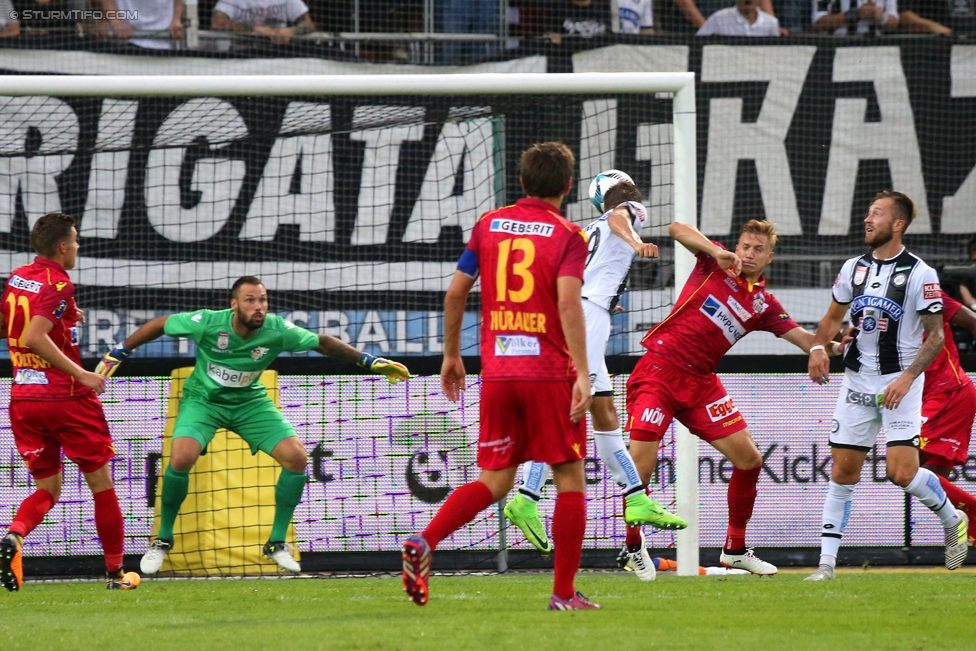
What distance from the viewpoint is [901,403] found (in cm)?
728

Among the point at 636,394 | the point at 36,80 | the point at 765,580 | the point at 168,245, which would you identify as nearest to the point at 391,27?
the point at 168,245

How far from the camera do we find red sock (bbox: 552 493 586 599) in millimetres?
5395

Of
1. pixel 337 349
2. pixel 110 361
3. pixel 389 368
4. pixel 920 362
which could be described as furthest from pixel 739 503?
pixel 110 361

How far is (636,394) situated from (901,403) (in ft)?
5.16

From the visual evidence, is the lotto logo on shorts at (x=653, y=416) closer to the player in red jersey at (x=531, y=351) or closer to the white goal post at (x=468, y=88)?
the white goal post at (x=468, y=88)

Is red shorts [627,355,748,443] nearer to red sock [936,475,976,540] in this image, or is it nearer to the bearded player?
the bearded player

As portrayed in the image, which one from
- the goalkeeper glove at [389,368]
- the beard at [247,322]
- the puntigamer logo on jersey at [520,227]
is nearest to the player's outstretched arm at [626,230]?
the puntigamer logo on jersey at [520,227]

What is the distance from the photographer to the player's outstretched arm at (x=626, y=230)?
6570 mm

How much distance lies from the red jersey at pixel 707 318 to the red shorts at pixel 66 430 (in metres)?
3.44

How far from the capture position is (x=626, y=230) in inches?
271

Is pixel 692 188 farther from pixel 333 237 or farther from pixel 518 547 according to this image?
pixel 333 237

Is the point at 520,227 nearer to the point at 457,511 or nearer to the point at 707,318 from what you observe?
the point at 457,511

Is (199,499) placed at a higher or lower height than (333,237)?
lower

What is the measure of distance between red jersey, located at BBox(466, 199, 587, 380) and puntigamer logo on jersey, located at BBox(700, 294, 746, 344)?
2381 mm
